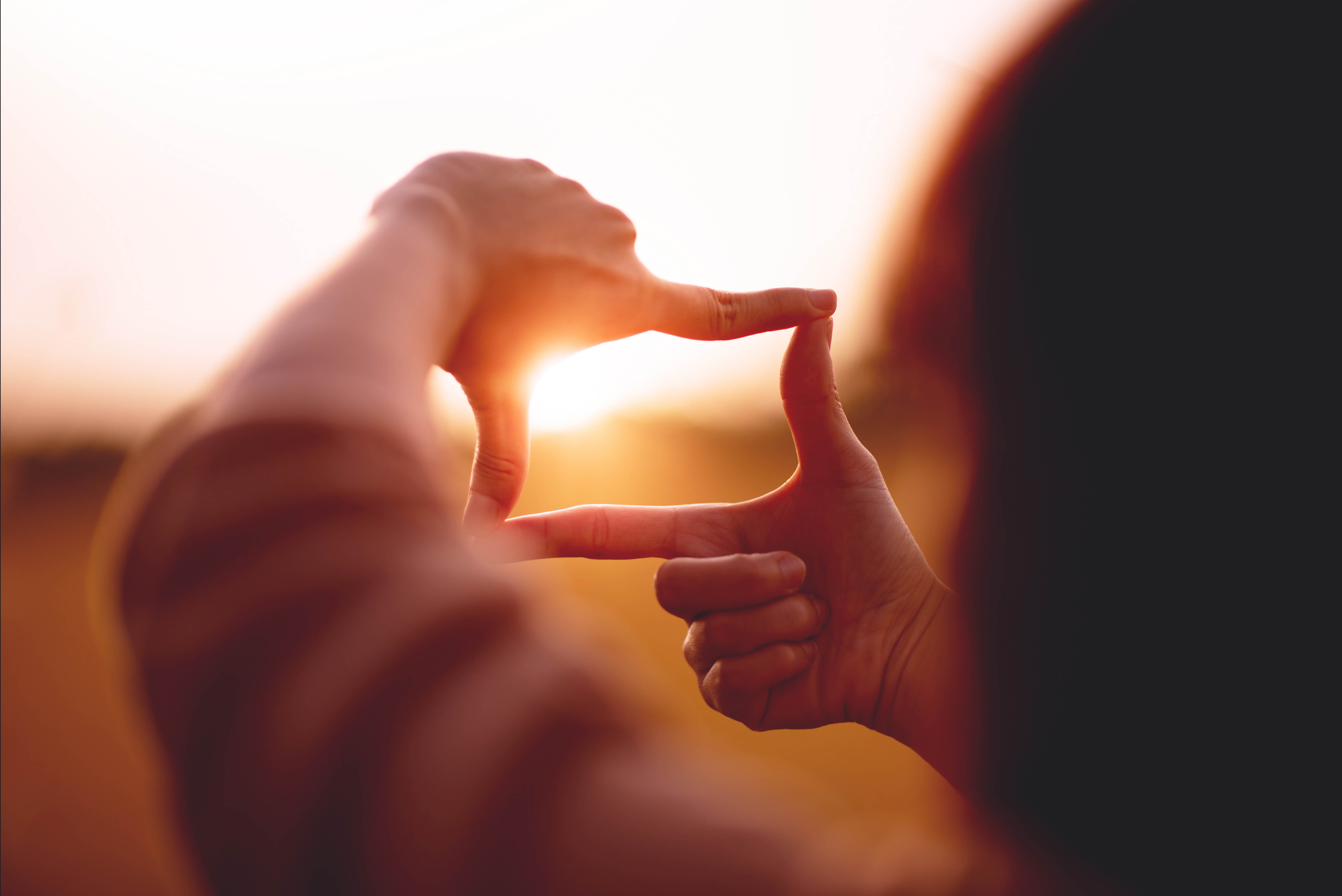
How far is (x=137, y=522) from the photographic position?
445 millimetres

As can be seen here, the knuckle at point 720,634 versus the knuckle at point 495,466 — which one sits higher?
the knuckle at point 495,466

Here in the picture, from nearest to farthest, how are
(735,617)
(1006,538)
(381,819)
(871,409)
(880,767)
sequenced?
(381,819) < (1006,538) < (735,617) < (871,409) < (880,767)

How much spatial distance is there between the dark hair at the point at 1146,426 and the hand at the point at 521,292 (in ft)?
2.04

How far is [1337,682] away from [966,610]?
0.28 meters

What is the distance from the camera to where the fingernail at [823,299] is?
A: 4.75 ft

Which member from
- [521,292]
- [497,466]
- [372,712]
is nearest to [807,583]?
[497,466]

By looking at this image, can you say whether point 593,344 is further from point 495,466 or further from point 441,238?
point 441,238

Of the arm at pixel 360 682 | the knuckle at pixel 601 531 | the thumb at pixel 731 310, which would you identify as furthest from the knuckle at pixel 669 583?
the arm at pixel 360 682

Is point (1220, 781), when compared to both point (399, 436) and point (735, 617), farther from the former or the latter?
point (735, 617)

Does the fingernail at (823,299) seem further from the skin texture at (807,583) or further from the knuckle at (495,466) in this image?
the knuckle at (495,466)

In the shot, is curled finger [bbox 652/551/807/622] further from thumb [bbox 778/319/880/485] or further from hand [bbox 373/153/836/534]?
hand [bbox 373/153/836/534]

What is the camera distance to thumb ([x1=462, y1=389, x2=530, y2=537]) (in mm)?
1191

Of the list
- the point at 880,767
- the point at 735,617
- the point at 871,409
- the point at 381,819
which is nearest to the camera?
the point at 381,819

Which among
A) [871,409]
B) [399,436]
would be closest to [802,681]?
[871,409]
